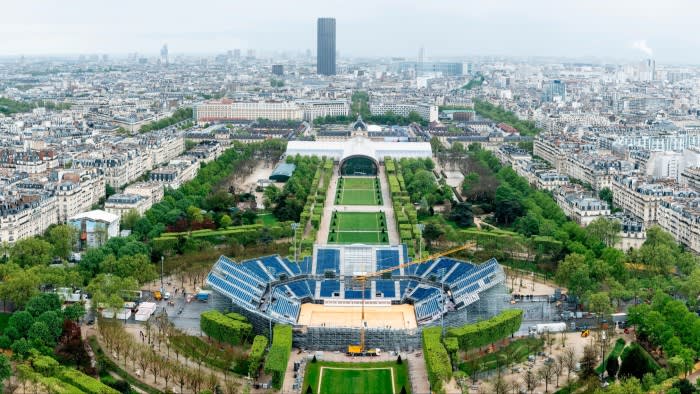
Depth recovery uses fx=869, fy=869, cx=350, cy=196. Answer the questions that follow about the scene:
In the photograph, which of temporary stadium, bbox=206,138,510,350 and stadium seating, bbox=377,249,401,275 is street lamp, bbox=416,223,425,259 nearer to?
temporary stadium, bbox=206,138,510,350

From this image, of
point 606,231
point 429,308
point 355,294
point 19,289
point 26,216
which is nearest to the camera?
point 19,289

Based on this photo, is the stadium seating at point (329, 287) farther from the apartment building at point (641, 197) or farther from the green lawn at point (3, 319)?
the apartment building at point (641, 197)

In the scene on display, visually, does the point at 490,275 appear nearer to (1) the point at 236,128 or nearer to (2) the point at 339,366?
(2) the point at 339,366

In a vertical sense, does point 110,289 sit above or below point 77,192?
below

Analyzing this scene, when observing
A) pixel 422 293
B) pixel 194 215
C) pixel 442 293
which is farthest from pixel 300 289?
pixel 194 215

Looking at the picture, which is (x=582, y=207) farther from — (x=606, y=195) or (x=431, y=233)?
(x=431, y=233)

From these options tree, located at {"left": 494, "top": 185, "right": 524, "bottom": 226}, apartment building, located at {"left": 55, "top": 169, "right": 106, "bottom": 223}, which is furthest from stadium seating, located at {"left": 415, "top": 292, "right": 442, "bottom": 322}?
apartment building, located at {"left": 55, "top": 169, "right": 106, "bottom": 223}

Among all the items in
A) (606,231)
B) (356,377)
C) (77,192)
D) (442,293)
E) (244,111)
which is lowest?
(356,377)

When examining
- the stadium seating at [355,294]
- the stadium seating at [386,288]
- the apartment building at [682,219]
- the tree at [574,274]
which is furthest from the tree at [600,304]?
the apartment building at [682,219]
